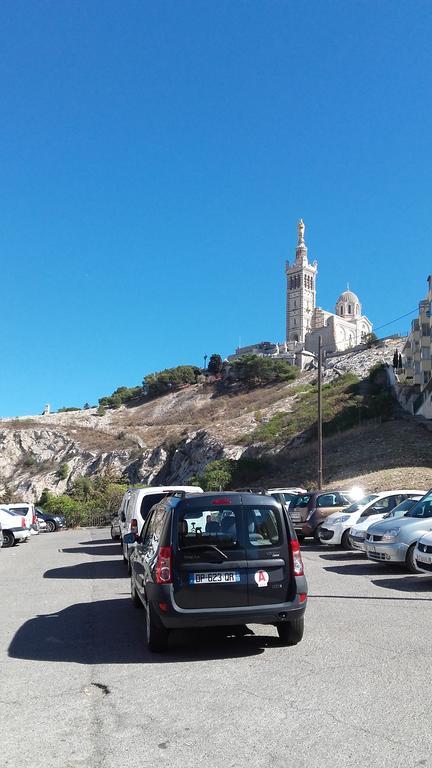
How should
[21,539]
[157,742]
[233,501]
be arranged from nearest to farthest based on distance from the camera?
1. [157,742]
2. [233,501]
3. [21,539]

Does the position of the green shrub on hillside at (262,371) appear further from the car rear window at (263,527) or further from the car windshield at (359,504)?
the car rear window at (263,527)

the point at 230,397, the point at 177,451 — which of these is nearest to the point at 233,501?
the point at 177,451

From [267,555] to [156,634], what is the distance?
141 cm

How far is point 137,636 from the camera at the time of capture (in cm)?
786

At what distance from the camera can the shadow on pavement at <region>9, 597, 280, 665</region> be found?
22.4 ft

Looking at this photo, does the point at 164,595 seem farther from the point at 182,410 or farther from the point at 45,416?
the point at 45,416

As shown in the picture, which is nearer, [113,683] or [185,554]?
[113,683]

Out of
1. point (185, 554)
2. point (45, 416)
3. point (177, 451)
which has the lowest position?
point (185, 554)

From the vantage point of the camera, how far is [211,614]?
6.51 meters

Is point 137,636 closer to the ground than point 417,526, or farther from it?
closer to the ground

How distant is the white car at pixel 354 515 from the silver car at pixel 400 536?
3.54 meters

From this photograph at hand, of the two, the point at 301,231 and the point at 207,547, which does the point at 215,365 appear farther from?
the point at 207,547

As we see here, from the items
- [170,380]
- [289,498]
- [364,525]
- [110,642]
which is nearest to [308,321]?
[170,380]

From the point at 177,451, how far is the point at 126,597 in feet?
183
